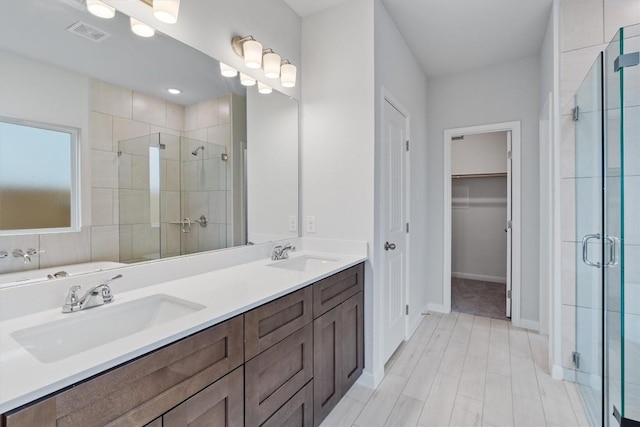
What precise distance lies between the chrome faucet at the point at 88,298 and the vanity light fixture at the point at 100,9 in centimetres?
108

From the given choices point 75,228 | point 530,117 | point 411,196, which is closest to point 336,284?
point 75,228

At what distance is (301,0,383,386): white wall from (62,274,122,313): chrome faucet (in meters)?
1.40

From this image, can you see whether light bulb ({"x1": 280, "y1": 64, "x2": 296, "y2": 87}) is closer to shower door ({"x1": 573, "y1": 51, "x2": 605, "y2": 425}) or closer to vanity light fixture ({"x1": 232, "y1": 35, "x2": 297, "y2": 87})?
vanity light fixture ({"x1": 232, "y1": 35, "x2": 297, "y2": 87})

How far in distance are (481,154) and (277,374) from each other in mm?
4388

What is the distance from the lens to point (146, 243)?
1423 mm

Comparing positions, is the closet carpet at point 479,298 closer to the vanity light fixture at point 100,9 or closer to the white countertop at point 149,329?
the white countertop at point 149,329

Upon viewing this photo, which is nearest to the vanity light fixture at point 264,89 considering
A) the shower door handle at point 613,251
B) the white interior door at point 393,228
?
the white interior door at point 393,228

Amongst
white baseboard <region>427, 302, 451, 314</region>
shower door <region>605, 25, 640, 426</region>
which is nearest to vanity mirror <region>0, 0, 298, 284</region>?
shower door <region>605, 25, 640, 426</region>

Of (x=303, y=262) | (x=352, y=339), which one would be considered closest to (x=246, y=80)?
(x=303, y=262)

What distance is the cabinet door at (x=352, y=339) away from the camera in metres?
1.86

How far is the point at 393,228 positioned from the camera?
2.50m

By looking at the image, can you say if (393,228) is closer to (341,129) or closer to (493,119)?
(341,129)

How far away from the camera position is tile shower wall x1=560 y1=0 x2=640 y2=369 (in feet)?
6.70

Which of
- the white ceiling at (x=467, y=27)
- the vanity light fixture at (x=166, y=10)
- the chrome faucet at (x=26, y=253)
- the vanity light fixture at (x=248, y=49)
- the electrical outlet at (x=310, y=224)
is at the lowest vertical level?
the chrome faucet at (x=26, y=253)
